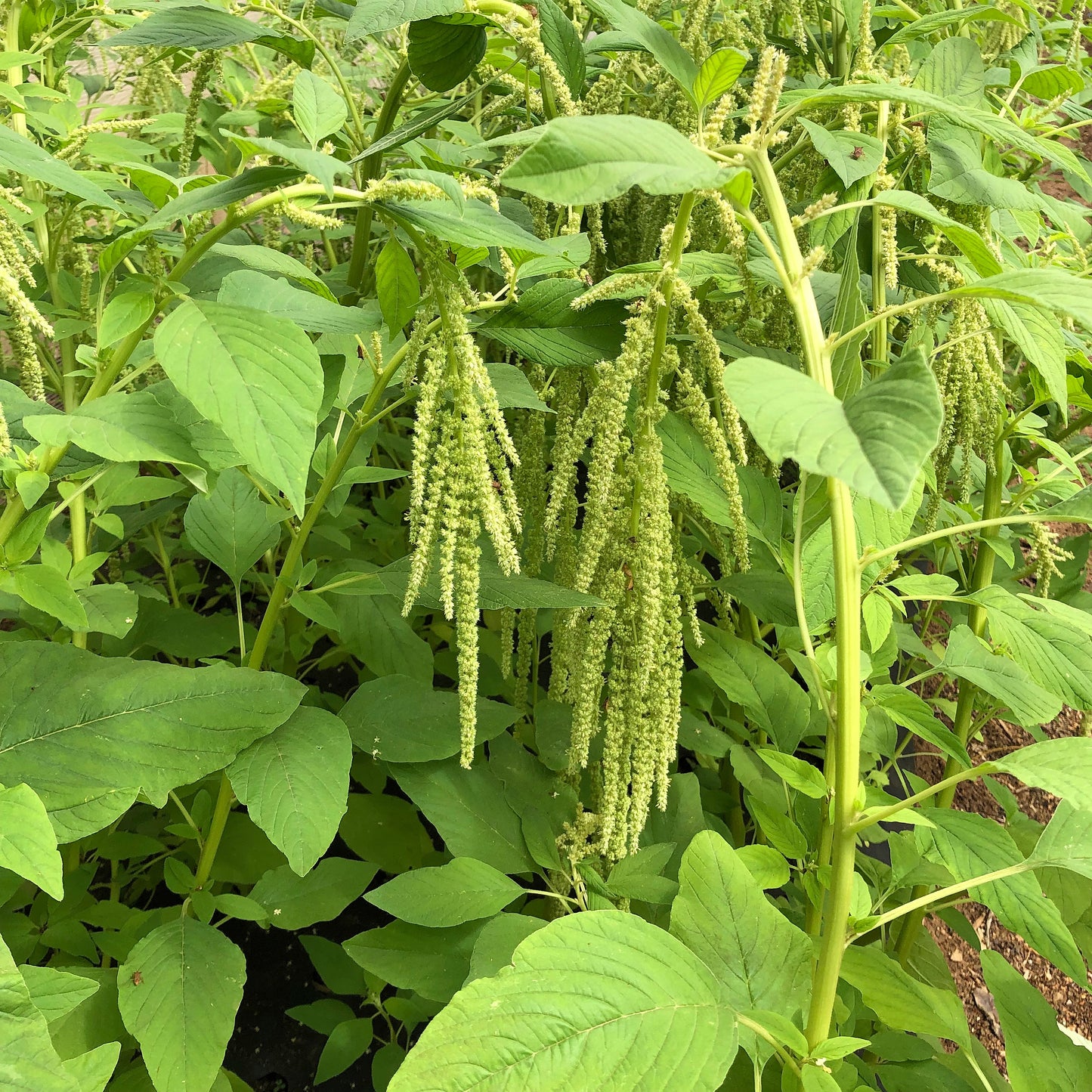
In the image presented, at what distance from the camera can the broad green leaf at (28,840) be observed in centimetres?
53

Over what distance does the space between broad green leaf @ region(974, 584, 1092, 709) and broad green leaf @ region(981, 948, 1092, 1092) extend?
1.12 ft

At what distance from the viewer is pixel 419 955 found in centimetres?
83

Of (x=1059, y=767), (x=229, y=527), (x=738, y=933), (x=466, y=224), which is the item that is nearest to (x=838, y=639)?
(x=1059, y=767)

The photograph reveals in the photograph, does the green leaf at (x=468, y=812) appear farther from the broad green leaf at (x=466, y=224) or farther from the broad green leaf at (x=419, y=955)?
the broad green leaf at (x=466, y=224)

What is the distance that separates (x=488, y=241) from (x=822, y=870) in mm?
595

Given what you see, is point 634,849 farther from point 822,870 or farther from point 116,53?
point 116,53

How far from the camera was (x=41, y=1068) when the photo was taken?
1.50 feet

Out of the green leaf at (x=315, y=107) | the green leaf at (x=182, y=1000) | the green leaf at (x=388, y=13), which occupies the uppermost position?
the green leaf at (x=388, y=13)

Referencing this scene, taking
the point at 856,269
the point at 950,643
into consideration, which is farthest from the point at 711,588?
the point at 856,269

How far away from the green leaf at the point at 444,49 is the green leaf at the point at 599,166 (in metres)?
0.30

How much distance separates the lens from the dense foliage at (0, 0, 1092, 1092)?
0.53 metres

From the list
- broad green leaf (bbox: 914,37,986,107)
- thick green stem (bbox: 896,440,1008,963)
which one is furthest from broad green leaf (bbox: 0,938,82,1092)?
broad green leaf (bbox: 914,37,986,107)

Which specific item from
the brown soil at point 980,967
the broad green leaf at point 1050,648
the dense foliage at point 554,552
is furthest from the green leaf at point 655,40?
the brown soil at point 980,967

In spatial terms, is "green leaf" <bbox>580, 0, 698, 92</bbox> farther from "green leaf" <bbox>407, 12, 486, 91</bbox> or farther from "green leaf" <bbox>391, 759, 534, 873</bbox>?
"green leaf" <bbox>391, 759, 534, 873</bbox>
